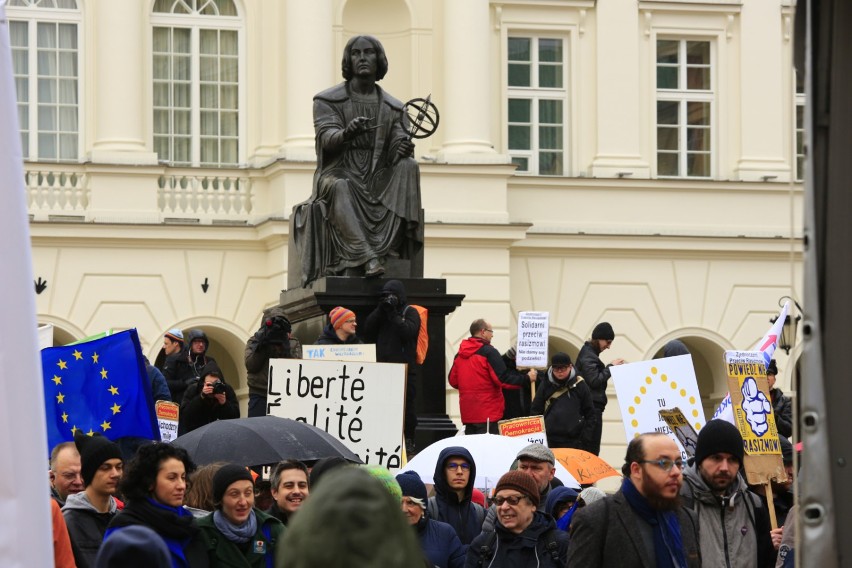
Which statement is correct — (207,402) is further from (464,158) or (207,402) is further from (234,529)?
(464,158)

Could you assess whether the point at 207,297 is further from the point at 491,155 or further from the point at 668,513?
the point at 668,513

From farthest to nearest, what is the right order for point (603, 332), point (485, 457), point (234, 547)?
point (603, 332), point (485, 457), point (234, 547)

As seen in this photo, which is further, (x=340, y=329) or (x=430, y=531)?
(x=340, y=329)

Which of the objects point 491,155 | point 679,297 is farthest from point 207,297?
point 679,297

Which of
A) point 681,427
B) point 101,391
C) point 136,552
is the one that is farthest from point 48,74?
point 136,552

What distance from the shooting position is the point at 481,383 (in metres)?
18.8

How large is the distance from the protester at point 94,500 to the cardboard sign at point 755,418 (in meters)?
3.60

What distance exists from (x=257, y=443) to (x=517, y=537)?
1.95 metres

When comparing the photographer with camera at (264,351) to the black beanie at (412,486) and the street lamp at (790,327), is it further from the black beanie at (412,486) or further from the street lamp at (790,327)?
the black beanie at (412,486)

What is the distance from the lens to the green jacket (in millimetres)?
7801

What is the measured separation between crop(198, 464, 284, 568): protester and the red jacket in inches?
421

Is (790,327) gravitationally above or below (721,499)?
above

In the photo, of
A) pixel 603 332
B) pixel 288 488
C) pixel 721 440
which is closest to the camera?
pixel 721 440

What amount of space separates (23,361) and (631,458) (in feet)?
10.2
